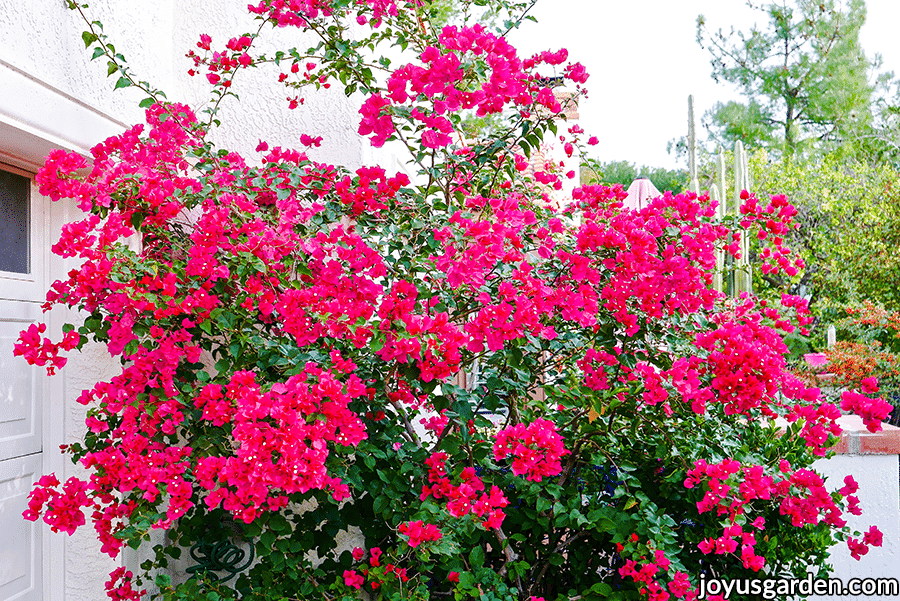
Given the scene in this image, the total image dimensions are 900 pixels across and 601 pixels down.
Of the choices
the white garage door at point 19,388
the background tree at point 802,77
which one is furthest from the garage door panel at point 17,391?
the background tree at point 802,77

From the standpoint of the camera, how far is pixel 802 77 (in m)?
19.4

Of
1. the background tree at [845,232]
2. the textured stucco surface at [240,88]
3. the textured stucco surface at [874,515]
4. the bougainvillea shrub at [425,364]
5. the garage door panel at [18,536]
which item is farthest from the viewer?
the background tree at [845,232]

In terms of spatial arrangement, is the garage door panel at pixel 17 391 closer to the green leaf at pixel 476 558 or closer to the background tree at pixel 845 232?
the green leaf at pixel 476 558

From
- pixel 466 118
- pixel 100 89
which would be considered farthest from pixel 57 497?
pixel 466 118

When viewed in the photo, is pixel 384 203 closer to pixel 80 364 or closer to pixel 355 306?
pixel 355 306

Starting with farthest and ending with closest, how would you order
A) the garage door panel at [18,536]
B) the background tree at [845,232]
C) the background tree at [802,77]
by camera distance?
the background tree at [802,77] → the background tree at [845,232] → the garage door panel at [18,536]

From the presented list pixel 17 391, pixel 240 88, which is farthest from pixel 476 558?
pixel 240 88

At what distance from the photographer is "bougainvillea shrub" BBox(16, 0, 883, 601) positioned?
6.41ft

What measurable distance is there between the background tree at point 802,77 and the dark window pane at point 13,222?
20.2 metres

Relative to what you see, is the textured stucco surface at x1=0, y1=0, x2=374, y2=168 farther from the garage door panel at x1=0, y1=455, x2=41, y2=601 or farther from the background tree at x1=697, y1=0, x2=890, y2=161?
the background tree at x1=697, y1=0, x2=890, y2=161

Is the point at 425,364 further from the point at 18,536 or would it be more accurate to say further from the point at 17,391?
the point at 18,536

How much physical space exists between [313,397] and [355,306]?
357 mm

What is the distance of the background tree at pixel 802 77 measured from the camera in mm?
18891

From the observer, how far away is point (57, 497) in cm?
198
